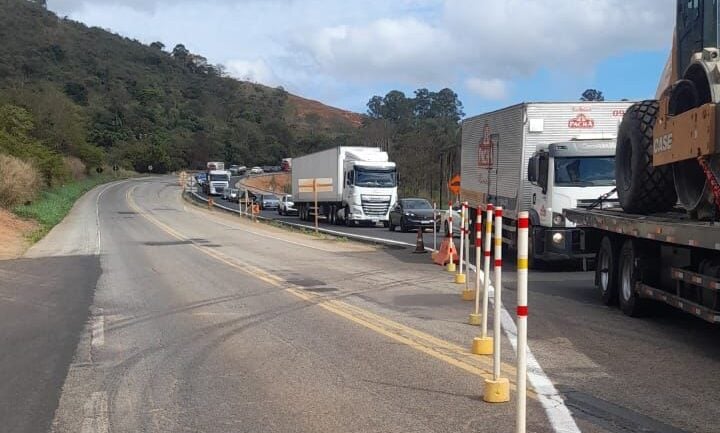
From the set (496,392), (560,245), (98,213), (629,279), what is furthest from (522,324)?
(98,213)

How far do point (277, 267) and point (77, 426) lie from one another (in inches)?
502

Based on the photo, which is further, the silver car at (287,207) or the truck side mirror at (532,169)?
the silver car at (287,207)

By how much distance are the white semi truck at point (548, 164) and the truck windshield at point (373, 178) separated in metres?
17.9

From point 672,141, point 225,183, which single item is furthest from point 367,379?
point 225,183

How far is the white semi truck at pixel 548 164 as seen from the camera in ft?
53.7

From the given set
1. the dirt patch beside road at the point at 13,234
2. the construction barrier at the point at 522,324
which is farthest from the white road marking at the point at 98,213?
the construction barrier at the point at 522,324

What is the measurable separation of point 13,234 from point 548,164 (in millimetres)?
23058

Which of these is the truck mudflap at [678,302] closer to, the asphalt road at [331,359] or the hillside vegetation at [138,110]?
the asphalt road at [331,359]

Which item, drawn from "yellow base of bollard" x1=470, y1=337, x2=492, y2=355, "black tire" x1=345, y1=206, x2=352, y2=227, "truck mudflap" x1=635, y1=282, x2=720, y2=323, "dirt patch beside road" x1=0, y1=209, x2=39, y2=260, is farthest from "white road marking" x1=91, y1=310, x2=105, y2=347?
"black tire" x1=345, y1=206, x2=352, y2=227

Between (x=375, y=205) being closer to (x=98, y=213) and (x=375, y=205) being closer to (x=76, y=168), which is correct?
(x=98, y=213)

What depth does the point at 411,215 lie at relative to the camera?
35.1 meters

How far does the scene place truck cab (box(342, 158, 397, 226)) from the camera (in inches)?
1569

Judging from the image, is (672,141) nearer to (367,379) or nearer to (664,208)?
(664,208)

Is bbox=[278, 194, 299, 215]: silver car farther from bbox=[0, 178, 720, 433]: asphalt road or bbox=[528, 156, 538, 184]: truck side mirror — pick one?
bbox=[0, 178, 720, 433]: asphalt road
